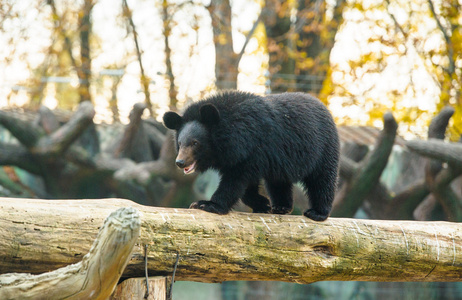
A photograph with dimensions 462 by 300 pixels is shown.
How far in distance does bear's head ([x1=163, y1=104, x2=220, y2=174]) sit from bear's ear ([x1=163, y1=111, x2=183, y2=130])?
118 mm

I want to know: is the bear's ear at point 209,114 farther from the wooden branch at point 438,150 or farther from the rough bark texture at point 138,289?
the wooden branch at point 438,150

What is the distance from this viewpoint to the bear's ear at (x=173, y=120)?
4.28 meters

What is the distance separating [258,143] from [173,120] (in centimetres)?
71

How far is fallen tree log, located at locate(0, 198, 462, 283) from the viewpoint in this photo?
2.81 metres

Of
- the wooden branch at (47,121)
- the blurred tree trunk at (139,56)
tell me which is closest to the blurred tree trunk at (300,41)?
the blurred tree trunk at (139,56)

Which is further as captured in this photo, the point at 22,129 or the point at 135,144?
the point at 135,144

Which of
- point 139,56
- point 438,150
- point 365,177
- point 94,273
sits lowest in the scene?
point 365,177

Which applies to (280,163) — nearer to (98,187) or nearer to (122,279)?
(122,279)

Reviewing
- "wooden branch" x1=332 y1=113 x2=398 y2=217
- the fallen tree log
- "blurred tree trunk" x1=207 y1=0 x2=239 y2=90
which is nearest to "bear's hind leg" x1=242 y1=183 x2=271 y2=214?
the fallen tree log

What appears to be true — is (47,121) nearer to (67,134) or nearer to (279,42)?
(67,134)

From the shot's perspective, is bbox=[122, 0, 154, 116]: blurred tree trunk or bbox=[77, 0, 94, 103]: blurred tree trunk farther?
bbox=[77, 0, 94, 103]: blurred tree trunk

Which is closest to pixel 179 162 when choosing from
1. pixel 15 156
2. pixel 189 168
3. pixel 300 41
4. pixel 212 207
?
pixel 189 168

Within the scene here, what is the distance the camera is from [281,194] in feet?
15.6

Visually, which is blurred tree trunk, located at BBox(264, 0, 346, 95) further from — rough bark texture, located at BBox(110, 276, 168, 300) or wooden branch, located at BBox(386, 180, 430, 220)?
rough bark texture, located at BBox(110, 276, 168, 300)
